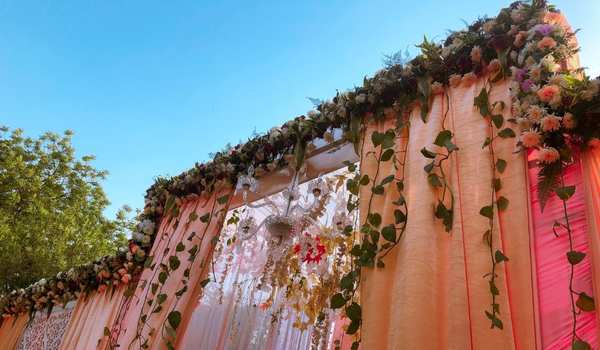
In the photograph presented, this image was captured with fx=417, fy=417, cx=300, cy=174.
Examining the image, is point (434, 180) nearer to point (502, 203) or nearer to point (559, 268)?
point (502, 203)

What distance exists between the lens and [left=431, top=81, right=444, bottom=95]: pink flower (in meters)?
1.54

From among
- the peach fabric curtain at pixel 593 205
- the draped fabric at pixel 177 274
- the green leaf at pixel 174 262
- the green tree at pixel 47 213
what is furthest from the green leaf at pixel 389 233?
the green tree at pixel 47 213

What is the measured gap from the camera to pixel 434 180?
4.14 feet

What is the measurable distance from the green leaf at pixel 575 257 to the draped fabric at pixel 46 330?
394 centimetres

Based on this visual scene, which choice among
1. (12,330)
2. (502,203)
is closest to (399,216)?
(502,203)

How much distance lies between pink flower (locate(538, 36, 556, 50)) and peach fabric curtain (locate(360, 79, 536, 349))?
0.16m

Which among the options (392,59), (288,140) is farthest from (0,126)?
(392,59)

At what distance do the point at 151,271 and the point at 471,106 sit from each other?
194 centimetres

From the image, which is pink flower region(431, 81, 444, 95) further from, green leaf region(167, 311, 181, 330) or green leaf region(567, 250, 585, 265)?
green leaf region(167, 311, 181, 330)

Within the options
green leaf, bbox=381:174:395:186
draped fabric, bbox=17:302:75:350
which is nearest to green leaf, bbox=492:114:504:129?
green leaf, bbox=381:174:395:186

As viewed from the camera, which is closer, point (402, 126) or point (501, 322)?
point (501, 322)

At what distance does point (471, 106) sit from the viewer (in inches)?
55.2

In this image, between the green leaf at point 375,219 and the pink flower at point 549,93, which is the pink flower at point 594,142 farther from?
the green leaf at point 375,219

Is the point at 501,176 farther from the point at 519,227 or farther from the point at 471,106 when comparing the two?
the point at 471,106
